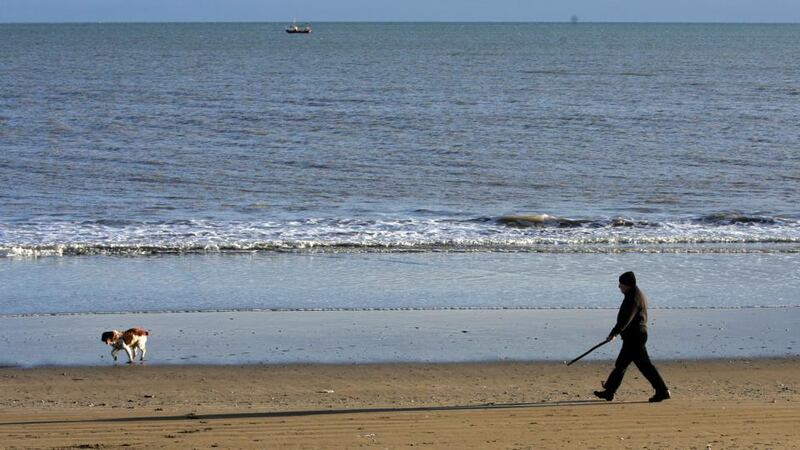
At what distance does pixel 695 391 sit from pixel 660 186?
732 inches

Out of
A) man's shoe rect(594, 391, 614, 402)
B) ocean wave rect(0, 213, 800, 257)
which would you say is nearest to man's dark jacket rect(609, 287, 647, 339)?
man's shoe rect(594, 391, 614, 402)

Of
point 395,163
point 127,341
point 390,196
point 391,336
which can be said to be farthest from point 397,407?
point 395,163

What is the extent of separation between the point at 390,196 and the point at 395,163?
19.3ft

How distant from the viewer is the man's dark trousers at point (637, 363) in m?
10.5

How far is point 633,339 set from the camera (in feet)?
34.4

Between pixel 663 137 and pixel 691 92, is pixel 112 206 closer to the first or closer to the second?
pixel 663 137

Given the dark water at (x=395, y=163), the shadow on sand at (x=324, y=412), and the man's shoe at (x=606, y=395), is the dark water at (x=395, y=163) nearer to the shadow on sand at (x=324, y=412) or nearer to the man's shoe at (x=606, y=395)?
the man's shoe at (x=606, y=395)

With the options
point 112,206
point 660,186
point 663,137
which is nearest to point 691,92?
point 663,137

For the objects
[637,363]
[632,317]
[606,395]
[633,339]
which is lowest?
[606,395]

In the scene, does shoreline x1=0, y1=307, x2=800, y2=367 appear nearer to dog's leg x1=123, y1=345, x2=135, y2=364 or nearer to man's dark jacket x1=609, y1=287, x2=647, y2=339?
dog's leg x1=123, y1=345, x2=135, y2=364

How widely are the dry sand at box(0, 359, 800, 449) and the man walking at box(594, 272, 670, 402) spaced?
0.16 m

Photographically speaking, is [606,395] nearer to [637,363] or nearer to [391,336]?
[637,363]

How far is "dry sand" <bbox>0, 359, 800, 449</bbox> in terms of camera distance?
9234 mm

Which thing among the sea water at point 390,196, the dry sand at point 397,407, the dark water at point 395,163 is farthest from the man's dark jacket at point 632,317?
the dark water at point 395,163
